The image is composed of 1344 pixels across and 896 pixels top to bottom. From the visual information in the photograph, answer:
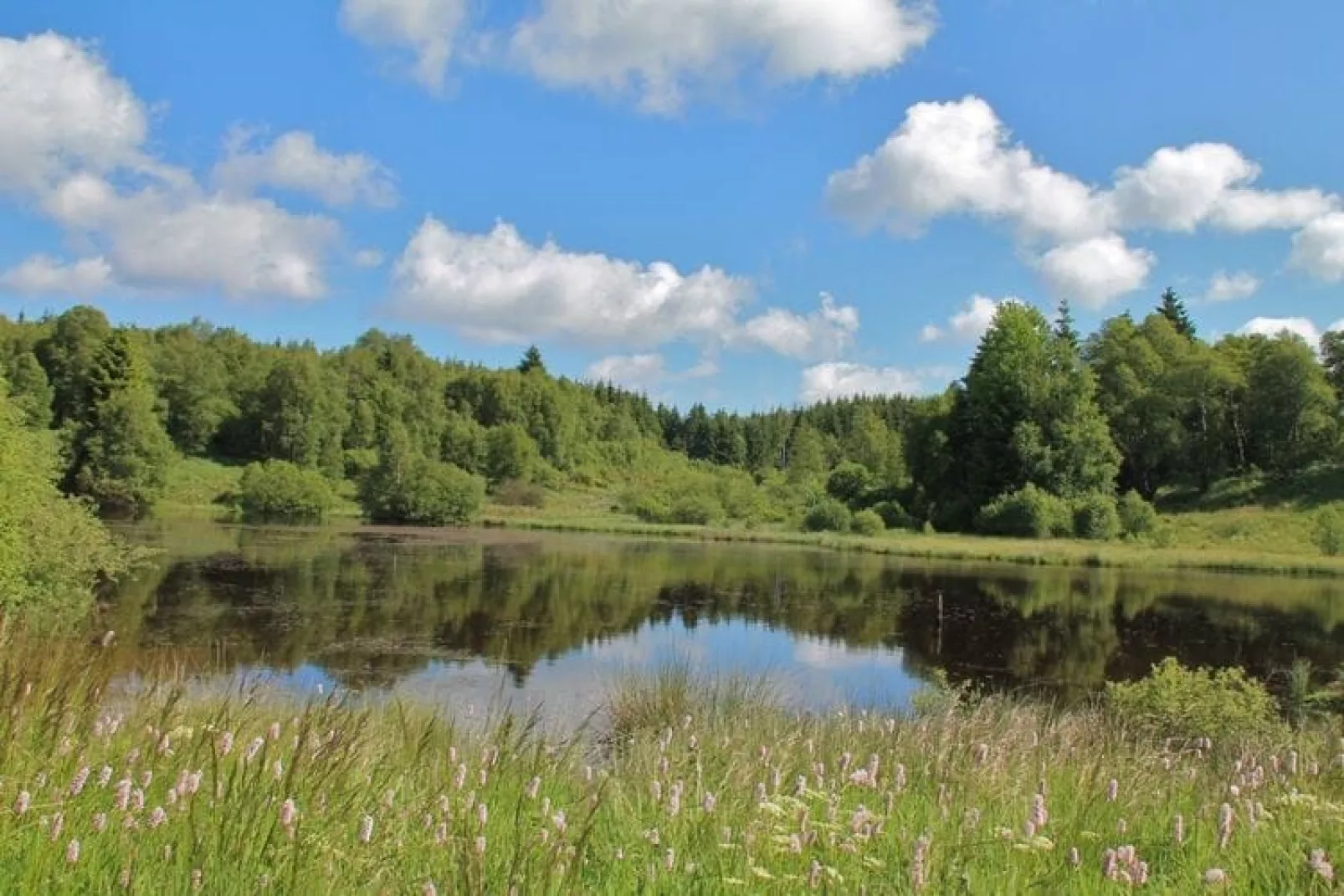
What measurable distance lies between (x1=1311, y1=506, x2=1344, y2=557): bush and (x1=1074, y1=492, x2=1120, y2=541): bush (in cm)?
934

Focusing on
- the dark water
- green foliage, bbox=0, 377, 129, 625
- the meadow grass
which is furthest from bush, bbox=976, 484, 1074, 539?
the meadow grass

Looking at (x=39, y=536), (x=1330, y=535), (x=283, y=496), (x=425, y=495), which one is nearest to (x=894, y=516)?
(x=1330, y=535)

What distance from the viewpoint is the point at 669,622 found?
24156 mm

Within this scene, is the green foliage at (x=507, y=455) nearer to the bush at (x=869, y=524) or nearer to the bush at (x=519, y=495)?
the bush at (x=519, y=495)

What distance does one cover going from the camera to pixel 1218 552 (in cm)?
4656

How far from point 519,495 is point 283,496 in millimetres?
26181

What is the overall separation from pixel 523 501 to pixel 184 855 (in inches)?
3264

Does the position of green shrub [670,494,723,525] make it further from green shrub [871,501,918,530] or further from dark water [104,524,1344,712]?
dark water [104,524,1344,712]

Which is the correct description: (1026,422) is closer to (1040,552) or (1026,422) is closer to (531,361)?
(1040,552)

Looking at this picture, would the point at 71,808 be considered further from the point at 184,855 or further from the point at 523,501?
the point at 523,501

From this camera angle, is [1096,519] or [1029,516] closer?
[1096,519]

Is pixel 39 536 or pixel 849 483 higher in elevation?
pixel 849 483

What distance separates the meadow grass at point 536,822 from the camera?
2.53 metres

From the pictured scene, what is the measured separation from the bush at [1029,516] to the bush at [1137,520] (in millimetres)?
3132
